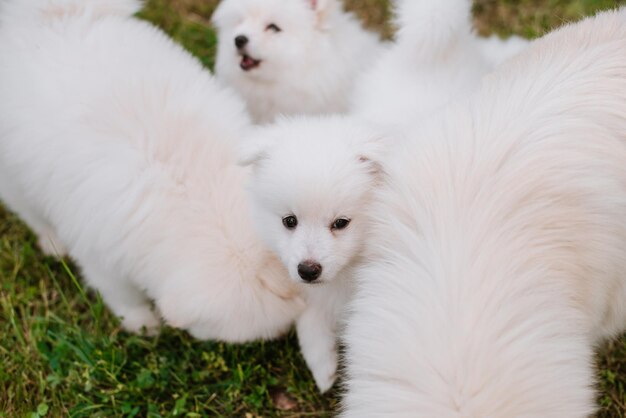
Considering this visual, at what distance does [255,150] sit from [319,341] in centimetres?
73

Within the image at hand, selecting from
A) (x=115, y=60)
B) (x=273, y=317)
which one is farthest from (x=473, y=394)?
(x=115, y=60)

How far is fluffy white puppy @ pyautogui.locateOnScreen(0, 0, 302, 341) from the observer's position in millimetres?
2426

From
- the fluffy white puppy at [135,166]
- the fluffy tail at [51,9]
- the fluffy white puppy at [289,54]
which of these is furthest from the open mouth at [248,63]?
the fluffy tail at [51,9]

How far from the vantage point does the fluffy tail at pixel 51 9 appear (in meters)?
2.95

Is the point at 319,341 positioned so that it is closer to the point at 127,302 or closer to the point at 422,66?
the point at 127,302

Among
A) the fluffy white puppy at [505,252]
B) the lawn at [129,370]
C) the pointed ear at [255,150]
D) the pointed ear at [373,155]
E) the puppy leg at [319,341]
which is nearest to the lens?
the fluffy white puppy at [505,252]

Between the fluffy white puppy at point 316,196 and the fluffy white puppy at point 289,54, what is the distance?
1094 millimetres

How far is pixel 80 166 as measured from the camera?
264cm

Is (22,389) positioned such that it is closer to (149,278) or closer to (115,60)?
(149,278)

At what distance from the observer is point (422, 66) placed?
121 inches

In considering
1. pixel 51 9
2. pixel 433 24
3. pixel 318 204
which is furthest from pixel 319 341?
pixel 51 9

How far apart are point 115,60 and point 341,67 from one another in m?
1.21

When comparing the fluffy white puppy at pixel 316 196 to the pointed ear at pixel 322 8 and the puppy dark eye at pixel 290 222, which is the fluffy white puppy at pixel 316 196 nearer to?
the puppy dark eye at pixel 290 222

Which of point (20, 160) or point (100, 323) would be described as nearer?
point (20, 160)
